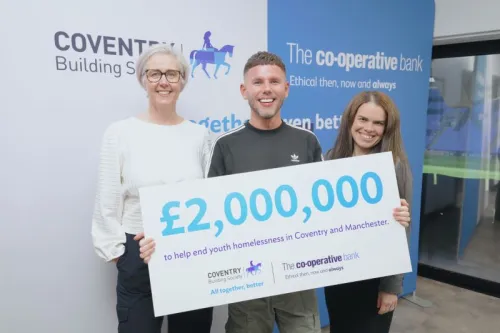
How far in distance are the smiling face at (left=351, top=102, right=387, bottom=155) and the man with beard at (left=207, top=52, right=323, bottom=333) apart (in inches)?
7.8

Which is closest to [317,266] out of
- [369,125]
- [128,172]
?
[369,125]

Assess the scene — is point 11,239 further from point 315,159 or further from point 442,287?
point 442,287

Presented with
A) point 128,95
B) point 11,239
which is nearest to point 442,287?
point 128,95

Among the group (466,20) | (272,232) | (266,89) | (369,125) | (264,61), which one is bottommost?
(272,232)

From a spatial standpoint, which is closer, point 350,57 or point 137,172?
point 137,172

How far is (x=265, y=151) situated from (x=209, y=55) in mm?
834

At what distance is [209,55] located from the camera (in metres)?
2.07

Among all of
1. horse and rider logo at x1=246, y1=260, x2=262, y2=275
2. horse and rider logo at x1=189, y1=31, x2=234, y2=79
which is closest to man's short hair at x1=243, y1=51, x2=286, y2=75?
horse and rider logo at x1=189, y1=31, x2=234, y2=79

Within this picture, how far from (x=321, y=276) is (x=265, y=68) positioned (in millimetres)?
826

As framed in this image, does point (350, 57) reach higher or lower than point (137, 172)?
higher

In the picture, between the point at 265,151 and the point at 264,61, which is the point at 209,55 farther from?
the point at 265,151

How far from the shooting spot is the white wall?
2.91m

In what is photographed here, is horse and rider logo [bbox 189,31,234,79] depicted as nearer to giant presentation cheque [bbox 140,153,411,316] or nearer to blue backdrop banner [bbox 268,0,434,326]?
blue backdrop banner [bbox 268,0,434,326]

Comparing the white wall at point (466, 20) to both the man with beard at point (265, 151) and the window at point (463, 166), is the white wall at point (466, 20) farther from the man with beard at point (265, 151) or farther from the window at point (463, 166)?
the man with beard at point (265, 151)
